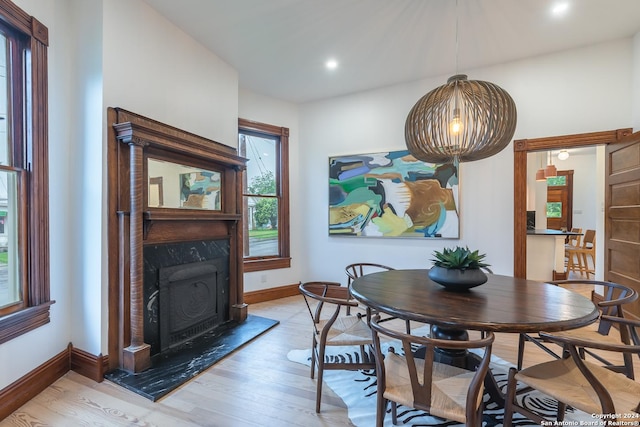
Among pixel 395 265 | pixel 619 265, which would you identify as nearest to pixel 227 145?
pixel 395 265

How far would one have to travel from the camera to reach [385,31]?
2.97 m

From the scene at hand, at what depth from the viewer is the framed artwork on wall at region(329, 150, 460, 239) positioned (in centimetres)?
392

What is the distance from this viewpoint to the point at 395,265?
423 cm

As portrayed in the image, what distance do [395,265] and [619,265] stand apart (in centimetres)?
232

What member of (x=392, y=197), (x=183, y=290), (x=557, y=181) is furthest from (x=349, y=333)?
(x=557, y=181)

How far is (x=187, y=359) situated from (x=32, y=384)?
985 mm

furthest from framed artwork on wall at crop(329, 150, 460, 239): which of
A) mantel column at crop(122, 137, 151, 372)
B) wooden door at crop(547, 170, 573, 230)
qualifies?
wooden door at crop(547, 170, 573, 230)

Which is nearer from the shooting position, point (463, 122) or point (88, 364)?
point (463, 122)

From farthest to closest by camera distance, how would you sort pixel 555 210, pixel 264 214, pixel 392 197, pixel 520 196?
pixel 555 210 < pixel 264 214 < pixel 392 197 < pixel 520 196

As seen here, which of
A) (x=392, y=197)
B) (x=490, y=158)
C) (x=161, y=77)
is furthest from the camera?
(x=392, y=197)

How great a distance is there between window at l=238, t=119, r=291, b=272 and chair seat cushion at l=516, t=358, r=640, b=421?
Result: 3.42m

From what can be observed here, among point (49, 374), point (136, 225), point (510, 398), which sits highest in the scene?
point (136, 225)

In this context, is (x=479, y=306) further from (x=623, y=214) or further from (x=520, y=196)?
(x=623, y=214)

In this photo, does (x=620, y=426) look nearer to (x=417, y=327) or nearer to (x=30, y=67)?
(x=417, y=327)
